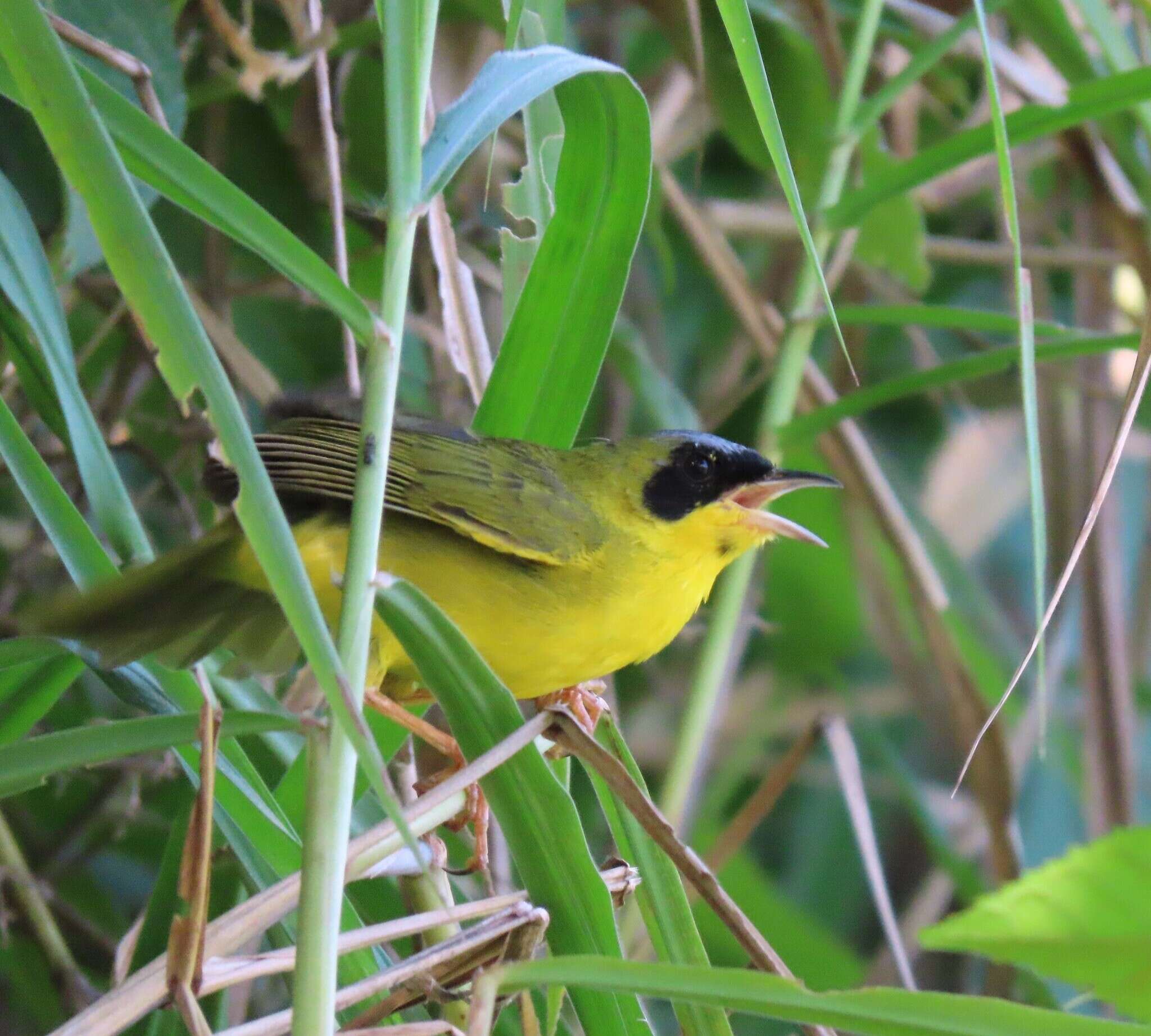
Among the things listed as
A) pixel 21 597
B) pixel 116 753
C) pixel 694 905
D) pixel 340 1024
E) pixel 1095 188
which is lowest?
pixel 694 905

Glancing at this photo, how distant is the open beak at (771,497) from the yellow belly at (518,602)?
20 centimetres

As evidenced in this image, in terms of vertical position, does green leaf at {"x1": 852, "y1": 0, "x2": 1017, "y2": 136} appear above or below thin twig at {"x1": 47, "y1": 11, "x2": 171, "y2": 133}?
below

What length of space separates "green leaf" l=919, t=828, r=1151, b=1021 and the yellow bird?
0.91 m

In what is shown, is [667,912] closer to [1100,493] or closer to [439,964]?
[439,964]

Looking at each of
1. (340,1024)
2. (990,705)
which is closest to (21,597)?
(340,1024)

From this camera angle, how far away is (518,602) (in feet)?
5.61

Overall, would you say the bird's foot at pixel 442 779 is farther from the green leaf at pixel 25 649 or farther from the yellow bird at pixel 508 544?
the green leaf at pixel 25 649

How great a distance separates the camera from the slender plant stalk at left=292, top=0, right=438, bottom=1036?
91 cm

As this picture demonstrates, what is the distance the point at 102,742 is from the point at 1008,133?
1440mm

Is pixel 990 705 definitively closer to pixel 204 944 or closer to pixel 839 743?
pixel 839 743

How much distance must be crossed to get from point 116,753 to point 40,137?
4.45 ft

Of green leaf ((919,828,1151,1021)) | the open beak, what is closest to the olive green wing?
the open beak

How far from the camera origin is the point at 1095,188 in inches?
98.5

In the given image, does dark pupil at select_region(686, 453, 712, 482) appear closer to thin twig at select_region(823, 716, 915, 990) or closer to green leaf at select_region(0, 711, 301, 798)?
thin twig at select_region(823, 716, 915, 990)
